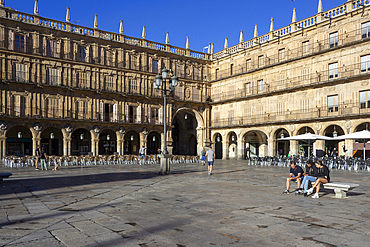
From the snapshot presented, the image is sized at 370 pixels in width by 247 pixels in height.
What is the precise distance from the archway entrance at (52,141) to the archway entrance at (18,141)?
1.45 m

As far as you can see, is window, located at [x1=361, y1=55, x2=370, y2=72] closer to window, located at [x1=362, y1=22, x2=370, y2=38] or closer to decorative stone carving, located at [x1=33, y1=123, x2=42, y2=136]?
window, located at [x1=362, y1=22, x2=370, y2=38]

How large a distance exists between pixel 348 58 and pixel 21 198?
27901mm

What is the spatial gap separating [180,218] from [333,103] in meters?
26.4

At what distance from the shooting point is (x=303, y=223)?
6.29 m

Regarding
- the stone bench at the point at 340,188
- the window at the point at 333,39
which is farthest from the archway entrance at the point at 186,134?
the stone bench at the point at 340,188

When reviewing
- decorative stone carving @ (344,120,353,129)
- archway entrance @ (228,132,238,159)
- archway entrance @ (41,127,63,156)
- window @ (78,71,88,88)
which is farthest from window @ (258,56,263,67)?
archway entrance @ (41,127,63,156)

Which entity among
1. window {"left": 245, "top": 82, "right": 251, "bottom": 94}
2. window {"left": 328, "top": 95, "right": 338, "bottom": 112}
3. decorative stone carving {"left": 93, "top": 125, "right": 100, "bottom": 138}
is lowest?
decorative stone carving {"left": 93, "top": 125, "right": 100, "bottom": 138}

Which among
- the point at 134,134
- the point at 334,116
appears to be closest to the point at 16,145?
the point at 134,134

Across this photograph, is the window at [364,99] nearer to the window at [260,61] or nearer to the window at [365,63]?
the window at [365,63]

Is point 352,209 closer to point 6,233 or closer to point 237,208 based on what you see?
point 237,208

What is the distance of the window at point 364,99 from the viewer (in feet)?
87.2

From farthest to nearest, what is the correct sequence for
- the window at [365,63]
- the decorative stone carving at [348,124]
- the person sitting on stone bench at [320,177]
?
1. the decorative stone carving at [348,124]
2. the window at [365,63]
3. the person sitting on stone bench at [320,177]

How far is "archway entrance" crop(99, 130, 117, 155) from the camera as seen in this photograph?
132 ft

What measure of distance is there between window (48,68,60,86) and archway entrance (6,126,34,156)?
19.2 feet
